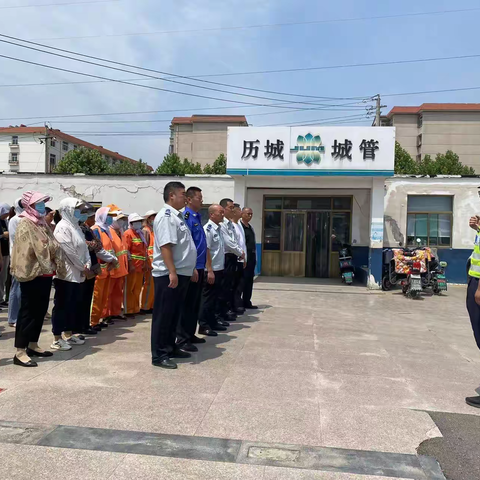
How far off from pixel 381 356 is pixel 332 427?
92.8 inches

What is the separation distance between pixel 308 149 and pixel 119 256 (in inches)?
272

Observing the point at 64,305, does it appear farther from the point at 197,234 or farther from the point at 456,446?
the point at 456,446

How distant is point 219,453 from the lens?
3033 mm

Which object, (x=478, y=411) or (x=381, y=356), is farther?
(x=381, y=356)

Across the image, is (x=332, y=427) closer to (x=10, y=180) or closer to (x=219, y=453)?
(x=219, y=453)

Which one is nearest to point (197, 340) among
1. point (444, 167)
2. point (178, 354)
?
point (178, 354)

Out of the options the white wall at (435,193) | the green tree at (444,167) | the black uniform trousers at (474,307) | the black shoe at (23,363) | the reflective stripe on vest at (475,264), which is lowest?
the black shoe at (23,363)

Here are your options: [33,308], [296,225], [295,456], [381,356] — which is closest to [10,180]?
[296,225]

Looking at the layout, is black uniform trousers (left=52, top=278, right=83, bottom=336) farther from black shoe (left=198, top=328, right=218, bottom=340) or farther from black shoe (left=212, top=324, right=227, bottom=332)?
black shoe (left=212, top=324, right=227, bottom=332)

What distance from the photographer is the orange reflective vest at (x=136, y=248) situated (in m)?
7.30

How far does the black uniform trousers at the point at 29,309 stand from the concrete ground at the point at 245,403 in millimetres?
331

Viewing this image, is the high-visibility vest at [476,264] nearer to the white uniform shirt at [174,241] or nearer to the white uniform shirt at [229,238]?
the white uniform shirt at [174,241]

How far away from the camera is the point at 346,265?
13164 mm

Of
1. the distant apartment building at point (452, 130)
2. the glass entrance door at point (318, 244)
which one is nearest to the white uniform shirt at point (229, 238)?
the glass entrance door at point (318, 244)
